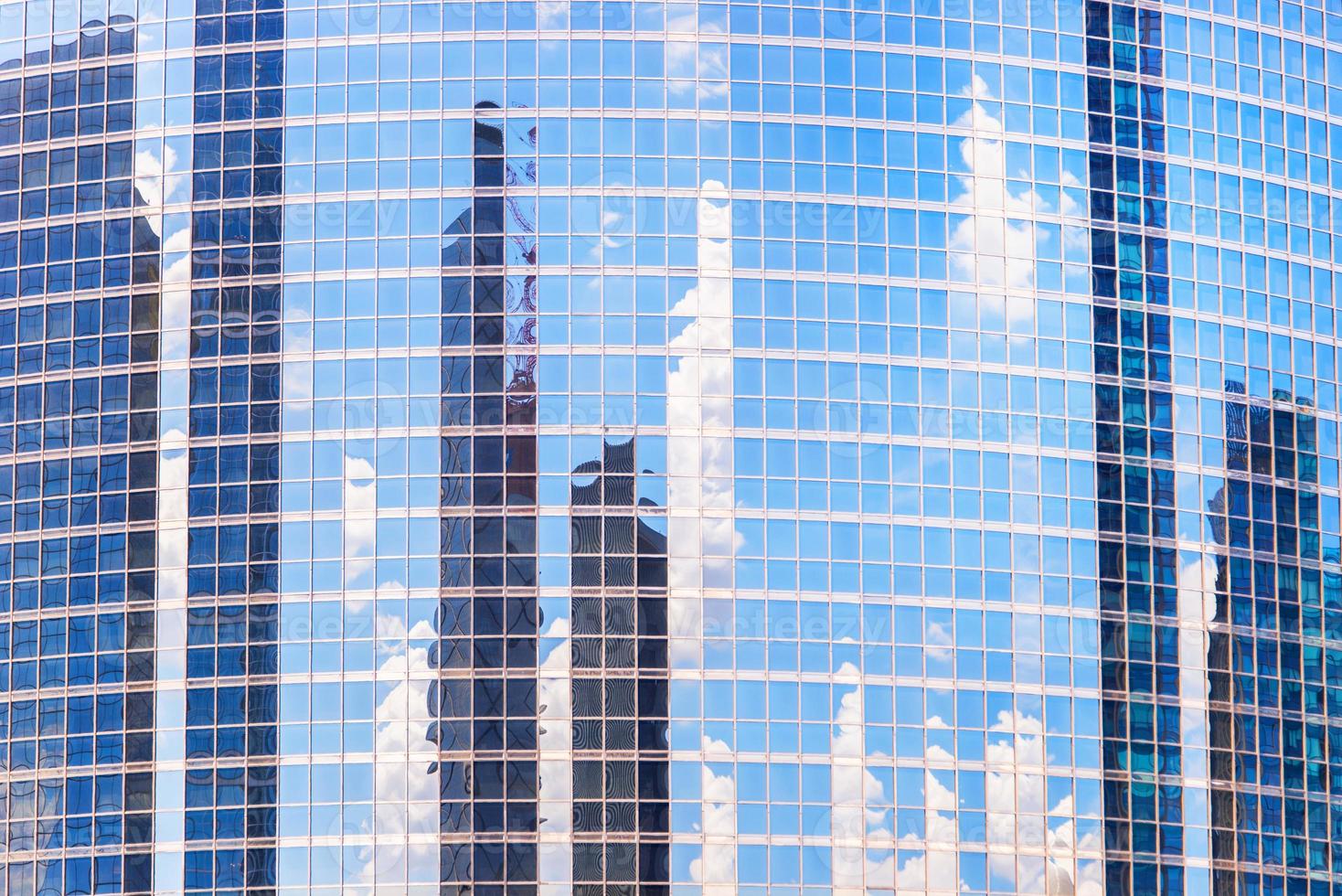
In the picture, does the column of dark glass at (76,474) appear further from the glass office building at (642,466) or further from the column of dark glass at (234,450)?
the column of dark glass at (234,450)

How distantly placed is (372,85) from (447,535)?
18.2 m

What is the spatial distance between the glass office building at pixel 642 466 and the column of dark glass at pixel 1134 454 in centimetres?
19

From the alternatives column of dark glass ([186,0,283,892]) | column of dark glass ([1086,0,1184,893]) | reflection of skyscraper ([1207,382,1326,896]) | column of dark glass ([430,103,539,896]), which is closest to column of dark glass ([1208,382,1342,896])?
reflection of skyscraper ([1207,382,1326,896])

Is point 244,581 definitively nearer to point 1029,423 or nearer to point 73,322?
point 73,322

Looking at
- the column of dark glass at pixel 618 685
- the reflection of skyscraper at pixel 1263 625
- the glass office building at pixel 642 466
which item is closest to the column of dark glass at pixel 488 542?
the glass office building at pixel 642 466

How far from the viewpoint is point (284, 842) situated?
78.4 m

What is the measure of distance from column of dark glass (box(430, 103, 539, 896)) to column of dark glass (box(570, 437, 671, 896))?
181 cm

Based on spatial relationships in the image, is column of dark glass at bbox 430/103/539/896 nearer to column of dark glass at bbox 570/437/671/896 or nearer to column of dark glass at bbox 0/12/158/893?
column of dark glass at bbox 570/437/671/896

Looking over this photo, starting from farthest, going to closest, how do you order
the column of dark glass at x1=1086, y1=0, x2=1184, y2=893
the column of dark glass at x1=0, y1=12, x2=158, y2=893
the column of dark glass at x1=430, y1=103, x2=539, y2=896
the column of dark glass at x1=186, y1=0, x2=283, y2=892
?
the column of dark glass at x1=1086, y1=0, x2=1184, y2=893, the column of dark glass at x1=0, y1=12, x2=158, y2=893, the column of dark glass at x1=186, y1=0, x2=283, y2=892, the column of dark glass at x1=430, y1=103, x2=539, y2=896

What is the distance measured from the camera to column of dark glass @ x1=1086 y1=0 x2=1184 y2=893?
82375mm

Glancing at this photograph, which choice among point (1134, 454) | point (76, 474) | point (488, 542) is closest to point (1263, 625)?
point (1134, 454)

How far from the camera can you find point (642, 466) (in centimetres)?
8088

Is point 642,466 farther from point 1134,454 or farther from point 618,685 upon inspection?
point 1134,454

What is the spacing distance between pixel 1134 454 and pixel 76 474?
41.7 meters
